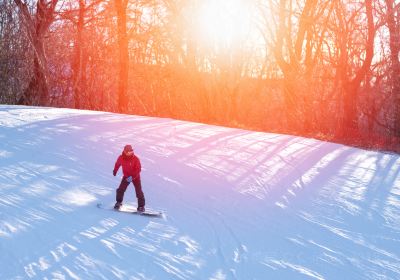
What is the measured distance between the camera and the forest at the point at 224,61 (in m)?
23.1

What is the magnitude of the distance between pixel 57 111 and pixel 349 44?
16514 mm

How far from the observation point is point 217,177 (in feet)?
32.5

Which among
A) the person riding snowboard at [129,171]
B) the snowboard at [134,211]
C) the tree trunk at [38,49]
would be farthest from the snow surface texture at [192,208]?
the tree trunk at [38,49]

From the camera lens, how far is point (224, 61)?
29500 mm

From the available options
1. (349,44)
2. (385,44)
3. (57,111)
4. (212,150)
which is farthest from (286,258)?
(385,44)

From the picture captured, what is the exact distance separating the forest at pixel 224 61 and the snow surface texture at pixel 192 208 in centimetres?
736

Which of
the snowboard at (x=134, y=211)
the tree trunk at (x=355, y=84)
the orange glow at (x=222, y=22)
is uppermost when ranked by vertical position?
the orange glow at (x=222, y=22)

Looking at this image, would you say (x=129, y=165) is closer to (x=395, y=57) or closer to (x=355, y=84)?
(x=355, y=84)

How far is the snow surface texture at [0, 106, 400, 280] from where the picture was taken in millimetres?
5539

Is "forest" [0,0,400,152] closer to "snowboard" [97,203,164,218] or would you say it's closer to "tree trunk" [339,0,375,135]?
"tree trunk" [339,0,375,135]

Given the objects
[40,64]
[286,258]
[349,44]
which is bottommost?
[286,258]

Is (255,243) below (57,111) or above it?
below

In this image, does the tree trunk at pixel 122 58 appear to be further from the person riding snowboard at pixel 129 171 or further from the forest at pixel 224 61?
the person riding snowboard at pixel 129 171

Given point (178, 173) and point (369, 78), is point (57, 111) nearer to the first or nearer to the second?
point (178, 173)
